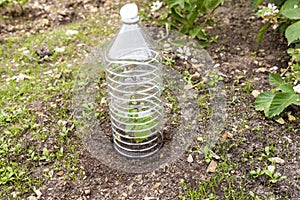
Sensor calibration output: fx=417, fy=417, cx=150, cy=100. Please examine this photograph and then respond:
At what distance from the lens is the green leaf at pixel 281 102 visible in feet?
6.98

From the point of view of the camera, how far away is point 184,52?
2.78 m

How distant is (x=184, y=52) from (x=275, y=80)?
69 cm

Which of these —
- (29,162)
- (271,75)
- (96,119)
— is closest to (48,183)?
(29,162)

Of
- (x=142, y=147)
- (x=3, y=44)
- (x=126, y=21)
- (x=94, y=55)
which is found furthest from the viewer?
(x=3, y=44)

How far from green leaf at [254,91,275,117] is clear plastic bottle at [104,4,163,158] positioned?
1.73 feet

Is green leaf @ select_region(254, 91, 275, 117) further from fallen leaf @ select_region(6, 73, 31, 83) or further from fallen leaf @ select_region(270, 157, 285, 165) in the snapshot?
fallen leaf @ select_region(6, 73, 31, 83)

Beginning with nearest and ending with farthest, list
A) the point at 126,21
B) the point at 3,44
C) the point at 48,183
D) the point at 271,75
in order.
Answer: the point at 126,21, the point at 48,183, the point at 271,75, the point at 3,44

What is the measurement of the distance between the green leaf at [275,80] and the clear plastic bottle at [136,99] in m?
0.63

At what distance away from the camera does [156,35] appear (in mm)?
2984

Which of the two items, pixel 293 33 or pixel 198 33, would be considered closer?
pixel 293 33

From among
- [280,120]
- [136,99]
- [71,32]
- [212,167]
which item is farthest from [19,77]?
[280,120]

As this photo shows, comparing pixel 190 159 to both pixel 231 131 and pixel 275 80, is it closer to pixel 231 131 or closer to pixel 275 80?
pixel 231 131

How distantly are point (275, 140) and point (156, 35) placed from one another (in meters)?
1.25

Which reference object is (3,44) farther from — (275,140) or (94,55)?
(275,140)
